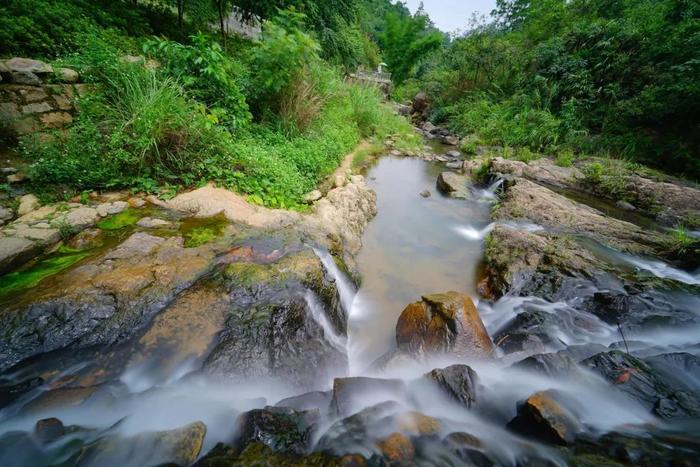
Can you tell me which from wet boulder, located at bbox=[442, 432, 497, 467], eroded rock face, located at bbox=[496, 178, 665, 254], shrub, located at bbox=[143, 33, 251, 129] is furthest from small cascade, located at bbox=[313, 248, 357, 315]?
eroded rock face, located at bbox=[496, 178, 665, 254]

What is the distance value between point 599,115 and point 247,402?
564 inches

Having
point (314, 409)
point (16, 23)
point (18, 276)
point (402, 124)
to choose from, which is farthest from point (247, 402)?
point (402, 124)

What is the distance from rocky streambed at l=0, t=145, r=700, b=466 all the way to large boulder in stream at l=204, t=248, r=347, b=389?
0.05 ft

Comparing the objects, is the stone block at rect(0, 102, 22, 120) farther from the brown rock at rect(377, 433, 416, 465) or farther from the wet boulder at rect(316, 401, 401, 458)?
the brown rock at rect(377, 433, 416, 465)

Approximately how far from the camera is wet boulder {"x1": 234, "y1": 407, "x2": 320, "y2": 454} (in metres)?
1.59

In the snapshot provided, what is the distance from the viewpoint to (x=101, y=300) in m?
2.09

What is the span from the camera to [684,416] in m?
1.91

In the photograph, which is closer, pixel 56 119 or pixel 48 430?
pixel 48 430

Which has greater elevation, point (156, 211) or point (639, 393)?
point (156, 211)

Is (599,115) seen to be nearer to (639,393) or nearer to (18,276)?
(639,393)

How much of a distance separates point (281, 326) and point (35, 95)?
4070mm

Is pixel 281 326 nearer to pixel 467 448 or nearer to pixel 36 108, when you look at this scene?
pixel 467 448

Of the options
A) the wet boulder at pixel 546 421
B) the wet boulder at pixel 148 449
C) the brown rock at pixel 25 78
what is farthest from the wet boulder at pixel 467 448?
the brown rock at pixel 25 78

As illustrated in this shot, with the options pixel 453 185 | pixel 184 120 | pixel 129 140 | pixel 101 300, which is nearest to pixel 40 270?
pixel 101 300
